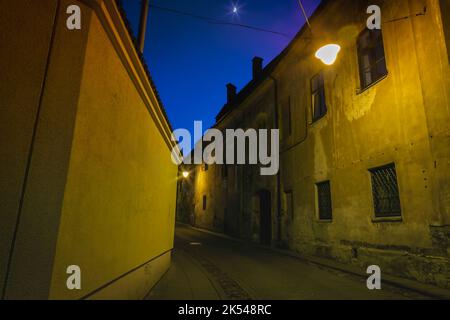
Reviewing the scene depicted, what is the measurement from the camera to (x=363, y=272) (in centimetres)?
696

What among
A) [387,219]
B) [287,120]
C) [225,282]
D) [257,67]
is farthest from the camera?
[257,67]

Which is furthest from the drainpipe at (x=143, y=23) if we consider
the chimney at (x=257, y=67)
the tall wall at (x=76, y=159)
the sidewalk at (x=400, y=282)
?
the chimney at (x=257, y=67)

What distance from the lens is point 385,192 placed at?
717cm

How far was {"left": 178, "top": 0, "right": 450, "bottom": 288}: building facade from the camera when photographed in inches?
232

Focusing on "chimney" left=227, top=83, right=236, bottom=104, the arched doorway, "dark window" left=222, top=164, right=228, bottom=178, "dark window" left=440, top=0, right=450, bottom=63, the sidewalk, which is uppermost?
"chimney" left=227, top=83, right=236, bottom=104

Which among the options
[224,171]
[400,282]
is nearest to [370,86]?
[400,282]

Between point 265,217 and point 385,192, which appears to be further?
point 265,217

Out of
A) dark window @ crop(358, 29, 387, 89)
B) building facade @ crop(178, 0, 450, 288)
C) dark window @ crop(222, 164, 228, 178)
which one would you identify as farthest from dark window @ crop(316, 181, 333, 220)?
dark window @ crop(222, 164, 228, 178)

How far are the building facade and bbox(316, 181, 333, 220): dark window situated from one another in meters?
0.04

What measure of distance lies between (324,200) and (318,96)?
4.03 meters

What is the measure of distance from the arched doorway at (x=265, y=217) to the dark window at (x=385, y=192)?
6.80 m

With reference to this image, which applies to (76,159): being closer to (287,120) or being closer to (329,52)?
(329,52)

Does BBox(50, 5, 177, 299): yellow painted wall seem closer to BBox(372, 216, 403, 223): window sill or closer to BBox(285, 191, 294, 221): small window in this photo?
BBox(372, 216, 403, 223): window sill
